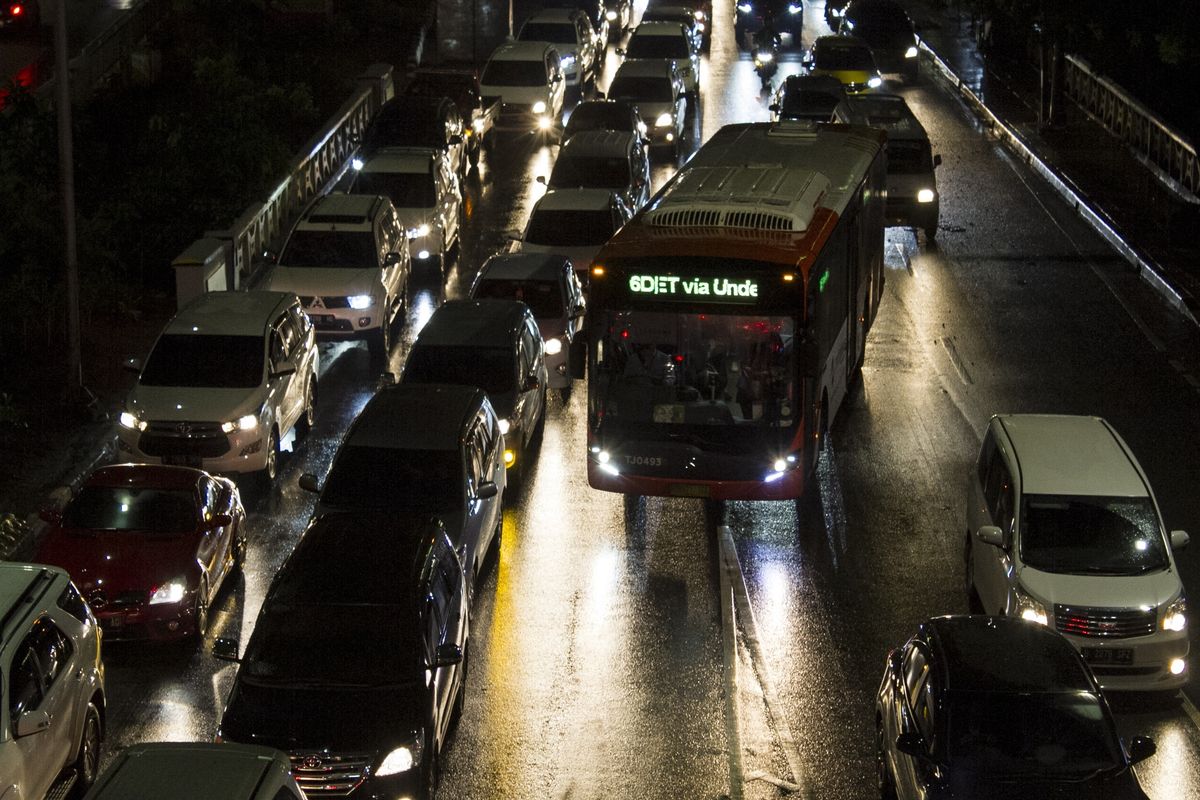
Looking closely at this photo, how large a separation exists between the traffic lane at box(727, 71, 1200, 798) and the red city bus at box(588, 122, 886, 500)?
1.17m

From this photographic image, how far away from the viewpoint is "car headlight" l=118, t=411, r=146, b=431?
19359 millimetres

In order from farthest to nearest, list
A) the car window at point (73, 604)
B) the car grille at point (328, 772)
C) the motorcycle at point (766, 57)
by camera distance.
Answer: the motorcycle at point (766, 57) < the car window at point (73, 604) < the car grille at point (328, 772)

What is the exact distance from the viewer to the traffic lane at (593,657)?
42.8 ft

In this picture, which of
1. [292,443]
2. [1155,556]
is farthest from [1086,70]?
[1155,556]

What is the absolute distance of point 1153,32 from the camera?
37344 millimetres

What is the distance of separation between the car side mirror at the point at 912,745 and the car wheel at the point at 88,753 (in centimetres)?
565

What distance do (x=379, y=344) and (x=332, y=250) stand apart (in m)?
1.63

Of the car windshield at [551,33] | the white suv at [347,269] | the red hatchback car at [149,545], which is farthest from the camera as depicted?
the car windshield at [551,33]

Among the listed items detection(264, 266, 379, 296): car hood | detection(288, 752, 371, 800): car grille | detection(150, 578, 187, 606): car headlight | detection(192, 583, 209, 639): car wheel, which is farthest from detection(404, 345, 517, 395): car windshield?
detection(288, 752, 371, 800): car grille

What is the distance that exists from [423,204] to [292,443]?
868 cm

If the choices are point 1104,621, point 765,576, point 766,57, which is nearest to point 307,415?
point 765,576

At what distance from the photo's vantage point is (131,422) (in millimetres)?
19438

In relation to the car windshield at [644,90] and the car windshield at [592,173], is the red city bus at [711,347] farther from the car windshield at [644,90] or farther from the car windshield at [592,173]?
the car windshield at [644,90]

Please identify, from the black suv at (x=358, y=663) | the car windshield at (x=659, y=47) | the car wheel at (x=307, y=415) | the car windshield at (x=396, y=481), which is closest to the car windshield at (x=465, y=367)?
the car wheel at (x=307, y=415)
